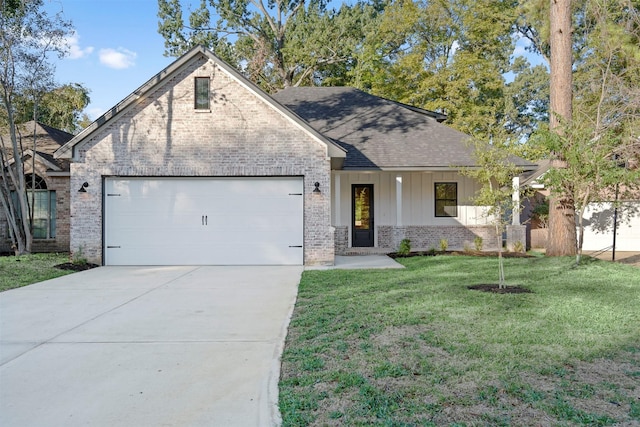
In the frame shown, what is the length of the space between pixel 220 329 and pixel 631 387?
428cm

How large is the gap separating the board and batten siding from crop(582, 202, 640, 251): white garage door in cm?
444

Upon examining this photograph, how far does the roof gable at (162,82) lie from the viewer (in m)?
11.5

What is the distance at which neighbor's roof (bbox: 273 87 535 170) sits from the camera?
47.0 feet

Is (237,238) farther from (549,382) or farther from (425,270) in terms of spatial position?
(549,382)

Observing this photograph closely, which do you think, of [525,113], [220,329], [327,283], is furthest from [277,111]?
[525,113]

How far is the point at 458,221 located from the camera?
15758 millimetres

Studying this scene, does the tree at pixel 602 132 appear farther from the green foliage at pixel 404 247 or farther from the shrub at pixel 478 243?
the green foliage at pixel 404 247

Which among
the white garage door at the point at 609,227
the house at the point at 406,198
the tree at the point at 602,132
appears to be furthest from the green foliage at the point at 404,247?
the white garage door at the point at 609,227

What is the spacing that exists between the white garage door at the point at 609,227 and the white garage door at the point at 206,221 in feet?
37.8

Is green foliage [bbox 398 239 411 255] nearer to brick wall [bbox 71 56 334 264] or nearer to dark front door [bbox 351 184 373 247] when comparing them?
dark front door [bbox 351 184 373 247]

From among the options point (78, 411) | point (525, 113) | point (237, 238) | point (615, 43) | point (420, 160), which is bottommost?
point (78, 411)

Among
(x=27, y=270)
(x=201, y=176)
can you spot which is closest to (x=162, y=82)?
(x=201, y=176)

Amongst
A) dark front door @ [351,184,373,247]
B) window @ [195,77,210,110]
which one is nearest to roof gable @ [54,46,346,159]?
window @ [195,77,210,110]

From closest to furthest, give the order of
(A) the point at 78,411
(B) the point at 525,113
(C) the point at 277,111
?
(A) the point at 78,411
(C) the point at 277,111
(B) the point at 525,113
